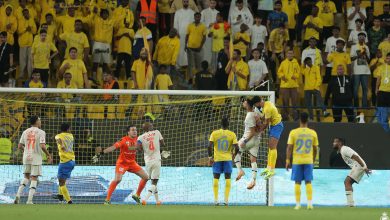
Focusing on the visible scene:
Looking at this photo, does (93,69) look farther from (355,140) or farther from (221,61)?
(355,140)

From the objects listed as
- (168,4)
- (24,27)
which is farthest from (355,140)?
(24,27)

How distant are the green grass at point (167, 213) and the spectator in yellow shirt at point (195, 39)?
1019 cm

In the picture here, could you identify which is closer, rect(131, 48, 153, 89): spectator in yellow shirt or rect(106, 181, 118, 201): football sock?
rect(106, 181, 118, 201): football sock

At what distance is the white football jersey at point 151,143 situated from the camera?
25734 mm

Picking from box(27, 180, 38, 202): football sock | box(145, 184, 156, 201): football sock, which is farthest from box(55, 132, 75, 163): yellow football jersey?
box(145, 184, 156, 201): football sock

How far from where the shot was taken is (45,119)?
27.7 metres

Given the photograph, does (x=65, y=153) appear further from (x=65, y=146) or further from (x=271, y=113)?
(x=271, y=113)

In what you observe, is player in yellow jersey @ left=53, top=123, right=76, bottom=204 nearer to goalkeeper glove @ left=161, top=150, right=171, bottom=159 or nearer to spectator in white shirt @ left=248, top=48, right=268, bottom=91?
goalkeeper glove @ left=161, top=150, right=171, bottom=159

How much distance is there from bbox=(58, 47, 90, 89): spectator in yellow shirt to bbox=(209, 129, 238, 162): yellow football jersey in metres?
5.79

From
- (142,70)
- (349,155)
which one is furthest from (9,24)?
(349,155)

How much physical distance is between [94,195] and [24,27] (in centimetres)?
594

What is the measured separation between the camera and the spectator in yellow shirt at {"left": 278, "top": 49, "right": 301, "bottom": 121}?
3059 centimetres

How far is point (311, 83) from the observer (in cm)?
3089

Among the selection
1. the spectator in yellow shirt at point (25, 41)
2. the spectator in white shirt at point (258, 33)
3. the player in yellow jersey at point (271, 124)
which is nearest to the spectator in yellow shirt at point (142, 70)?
the spectator in yellow shirt at point (25, 41)
